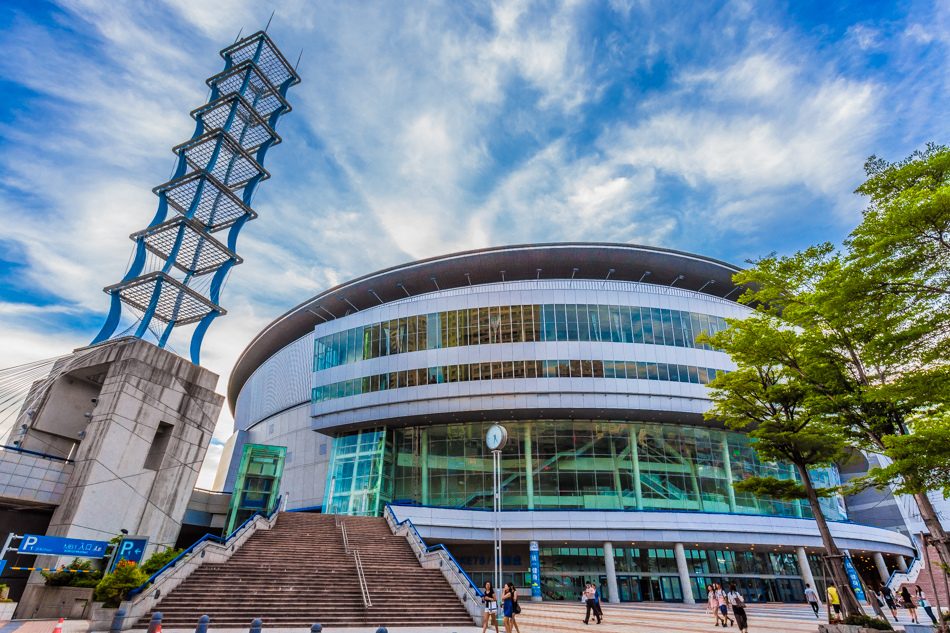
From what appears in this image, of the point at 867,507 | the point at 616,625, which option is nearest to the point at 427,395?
the point at 616,625

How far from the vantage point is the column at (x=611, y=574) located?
33.0m

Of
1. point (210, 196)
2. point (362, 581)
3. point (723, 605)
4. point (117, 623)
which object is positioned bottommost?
point (117, 623)

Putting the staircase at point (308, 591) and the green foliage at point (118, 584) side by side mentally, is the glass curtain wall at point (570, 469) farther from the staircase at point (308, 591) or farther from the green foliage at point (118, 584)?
the green foliage at point (118, 584)

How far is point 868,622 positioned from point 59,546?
83.9 feet

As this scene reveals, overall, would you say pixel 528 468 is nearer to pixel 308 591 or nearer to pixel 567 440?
pixel 567 440

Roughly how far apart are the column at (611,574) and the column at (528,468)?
593 centimetres

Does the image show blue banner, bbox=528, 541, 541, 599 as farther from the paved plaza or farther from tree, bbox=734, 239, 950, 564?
tree, bbox=734, 239, 950, 564

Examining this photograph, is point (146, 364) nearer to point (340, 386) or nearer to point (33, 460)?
point (33, 460)

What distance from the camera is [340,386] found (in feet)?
139

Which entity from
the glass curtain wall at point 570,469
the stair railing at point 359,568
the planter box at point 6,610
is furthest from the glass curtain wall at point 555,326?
the planter box at point 6,610

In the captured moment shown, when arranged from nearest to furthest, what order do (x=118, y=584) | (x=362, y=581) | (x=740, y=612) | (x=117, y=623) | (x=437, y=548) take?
(x=117, y=623) < (x=118, y=584) < (x=740, y=612) < (x=362, y=581) < (x=437, y=548)

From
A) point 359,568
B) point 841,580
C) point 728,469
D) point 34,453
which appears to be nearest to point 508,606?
point 359,568

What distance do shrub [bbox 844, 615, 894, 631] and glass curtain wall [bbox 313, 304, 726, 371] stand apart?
23746mm

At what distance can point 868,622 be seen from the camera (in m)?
14.7
